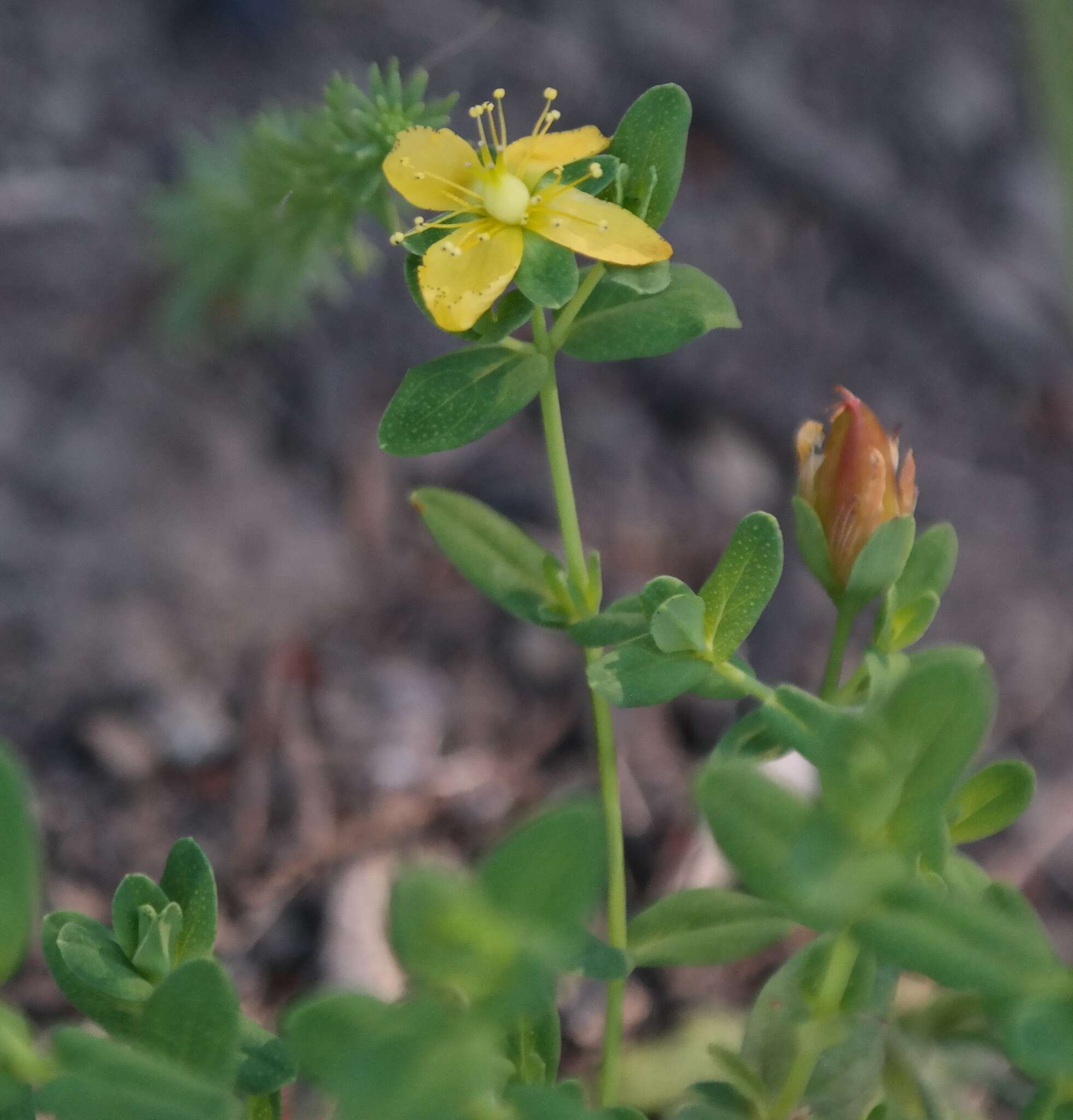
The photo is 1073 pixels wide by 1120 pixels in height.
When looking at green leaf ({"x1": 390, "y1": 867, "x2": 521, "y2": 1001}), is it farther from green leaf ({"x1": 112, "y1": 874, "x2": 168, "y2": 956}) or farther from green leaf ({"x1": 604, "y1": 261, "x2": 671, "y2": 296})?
green leaf ({"x1": 604, "y1": 261, "x2": 671, "y2": 296})

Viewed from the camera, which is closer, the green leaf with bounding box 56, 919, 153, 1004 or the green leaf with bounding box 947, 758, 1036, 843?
the green leaf with bounding box 56, 919, 153, 1004

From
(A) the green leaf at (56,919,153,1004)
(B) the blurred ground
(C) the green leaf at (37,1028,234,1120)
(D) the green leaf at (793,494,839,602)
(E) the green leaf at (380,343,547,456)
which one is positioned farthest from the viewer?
(B) the blurred ground

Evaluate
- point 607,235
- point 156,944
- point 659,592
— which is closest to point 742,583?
point 659,592

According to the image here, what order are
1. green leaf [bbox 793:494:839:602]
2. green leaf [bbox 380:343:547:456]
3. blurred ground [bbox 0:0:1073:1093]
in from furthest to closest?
blurred ground [bbox 0:0:1073:1093]
green leaf [bbox 793:494:839:602]
green leaf [bbox 380:343:547:456]

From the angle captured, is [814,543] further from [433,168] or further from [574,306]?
[433,168]

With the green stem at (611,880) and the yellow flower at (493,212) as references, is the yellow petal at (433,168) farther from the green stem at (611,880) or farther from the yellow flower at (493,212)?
the green stem at (611,880)

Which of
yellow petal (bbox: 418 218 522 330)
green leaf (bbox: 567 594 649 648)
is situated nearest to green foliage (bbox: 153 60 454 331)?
yellow petal (bbox: 418 218 522 330)
